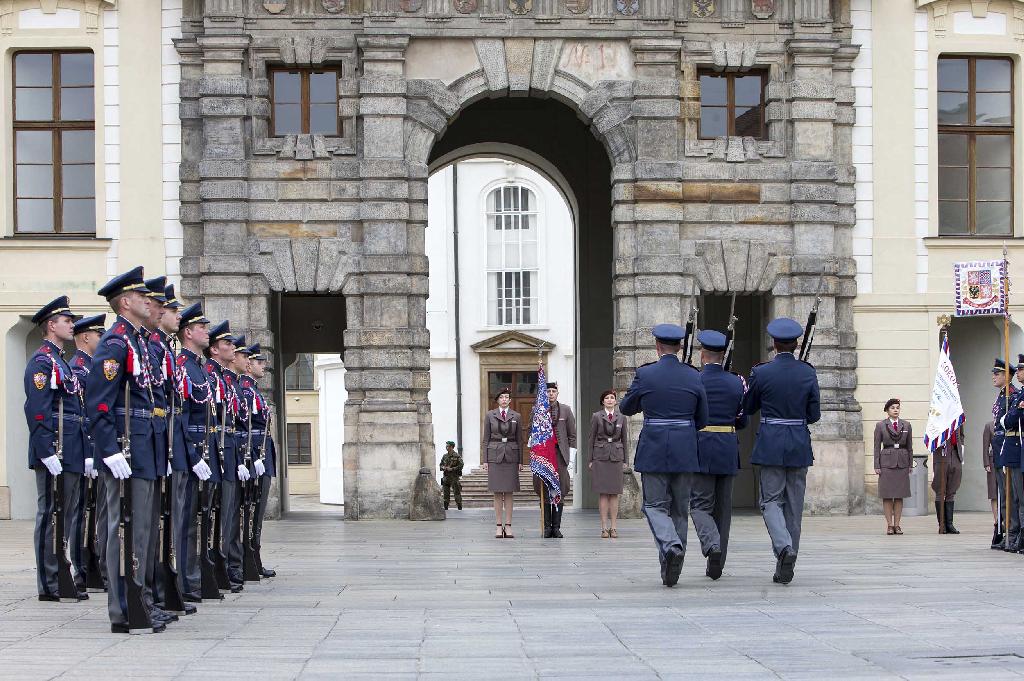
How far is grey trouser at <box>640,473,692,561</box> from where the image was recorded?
1373 cm

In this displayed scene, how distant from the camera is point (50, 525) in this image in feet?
42.3

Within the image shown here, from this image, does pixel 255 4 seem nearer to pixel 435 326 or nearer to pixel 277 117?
pixel 277 117

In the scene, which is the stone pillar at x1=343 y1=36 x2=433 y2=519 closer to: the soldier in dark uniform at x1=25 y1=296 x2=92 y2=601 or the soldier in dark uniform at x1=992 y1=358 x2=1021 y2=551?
the soldier in dark uniform at x1=992 y1=358 x2=1021 y2=551

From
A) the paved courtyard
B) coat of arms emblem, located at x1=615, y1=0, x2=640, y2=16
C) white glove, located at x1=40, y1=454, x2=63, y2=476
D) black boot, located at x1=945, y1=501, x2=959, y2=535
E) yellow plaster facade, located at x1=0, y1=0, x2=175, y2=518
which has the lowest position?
black boot, located at x1=945, y1=501, x2=959, y2=535

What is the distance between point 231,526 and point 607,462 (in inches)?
315

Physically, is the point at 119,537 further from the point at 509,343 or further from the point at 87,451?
the point at 509,343

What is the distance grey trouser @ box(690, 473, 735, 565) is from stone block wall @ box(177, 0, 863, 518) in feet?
35.5

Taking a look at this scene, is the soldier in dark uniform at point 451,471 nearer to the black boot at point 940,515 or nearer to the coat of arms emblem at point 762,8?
the coat of arms emblem at point 762,8

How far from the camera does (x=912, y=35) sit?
26.0 metres

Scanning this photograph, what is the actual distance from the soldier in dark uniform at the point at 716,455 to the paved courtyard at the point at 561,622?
39 centimetres

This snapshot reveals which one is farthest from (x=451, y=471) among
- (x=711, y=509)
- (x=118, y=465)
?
(x=118, y=465)

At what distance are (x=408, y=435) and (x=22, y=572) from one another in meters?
9.68

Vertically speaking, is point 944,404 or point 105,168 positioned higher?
point 105,168

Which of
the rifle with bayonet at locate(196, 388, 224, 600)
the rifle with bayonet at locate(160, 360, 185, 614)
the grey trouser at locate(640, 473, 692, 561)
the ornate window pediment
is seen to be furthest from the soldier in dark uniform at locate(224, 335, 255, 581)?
the ornate window pediment
